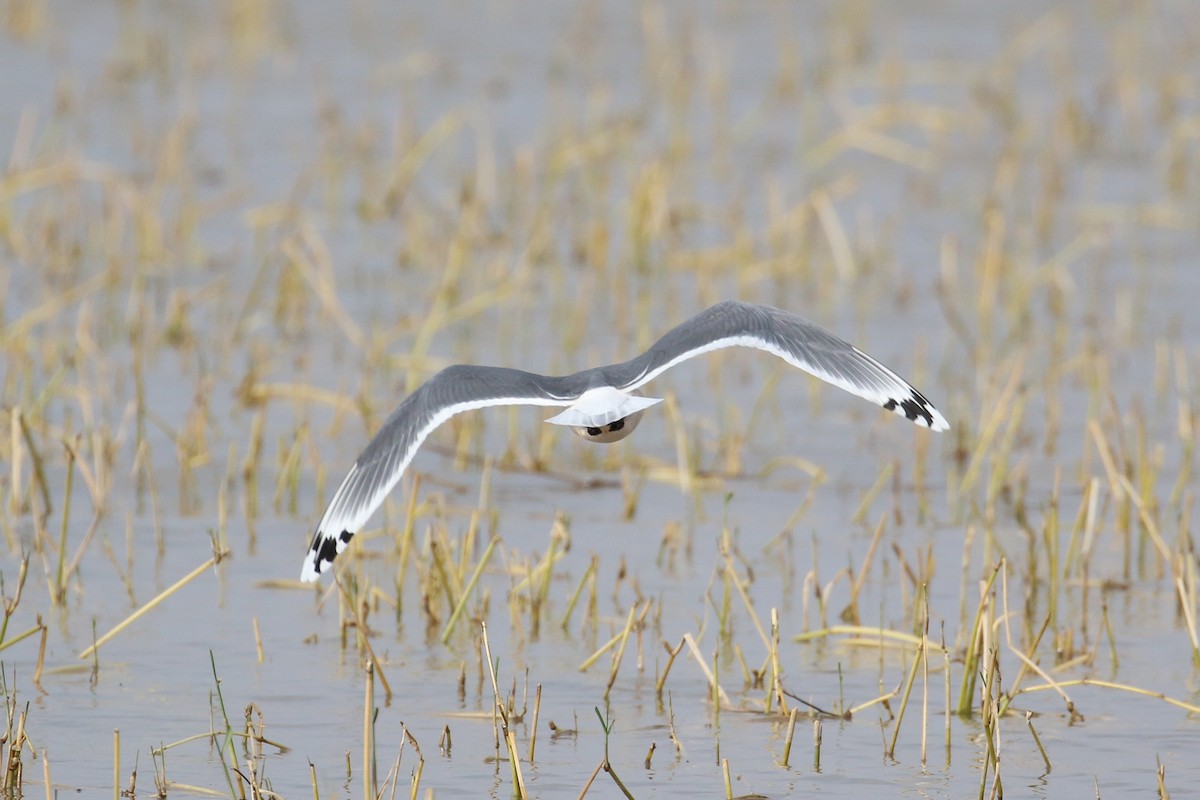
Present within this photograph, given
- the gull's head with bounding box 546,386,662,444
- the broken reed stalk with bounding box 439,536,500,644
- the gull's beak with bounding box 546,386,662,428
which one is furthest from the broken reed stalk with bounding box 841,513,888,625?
the gull's beak with bounding box 546,386,662,428

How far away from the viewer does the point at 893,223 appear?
1295 centimetres

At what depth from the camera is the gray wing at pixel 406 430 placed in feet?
18.5

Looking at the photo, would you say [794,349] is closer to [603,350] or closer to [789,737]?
[789,737]

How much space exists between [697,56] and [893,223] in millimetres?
4861

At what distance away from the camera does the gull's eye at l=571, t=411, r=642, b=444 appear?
5.79 metres

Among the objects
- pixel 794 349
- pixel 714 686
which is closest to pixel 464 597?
pixel 714 686

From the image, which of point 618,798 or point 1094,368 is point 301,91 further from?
point 618,798

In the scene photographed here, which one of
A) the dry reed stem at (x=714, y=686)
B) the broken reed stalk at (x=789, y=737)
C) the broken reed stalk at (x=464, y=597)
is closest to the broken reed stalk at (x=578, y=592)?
the broken reed stalk at (x=464, y=597)

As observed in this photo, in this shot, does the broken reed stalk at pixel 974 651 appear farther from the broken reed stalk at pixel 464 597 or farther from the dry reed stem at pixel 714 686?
the broken reed stalk at pixel 464 597

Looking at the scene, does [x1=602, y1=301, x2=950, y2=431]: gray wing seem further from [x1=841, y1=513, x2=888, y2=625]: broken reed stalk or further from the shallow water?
Answer: [x1=841, y1=513, x2=888, y2=625]: broken reed stalk

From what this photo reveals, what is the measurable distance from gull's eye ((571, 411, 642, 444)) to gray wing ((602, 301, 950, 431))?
0.48ft

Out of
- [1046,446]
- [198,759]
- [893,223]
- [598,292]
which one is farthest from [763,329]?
[893,223]

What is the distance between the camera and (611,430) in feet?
19.1

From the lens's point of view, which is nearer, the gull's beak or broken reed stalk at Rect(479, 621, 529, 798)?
broken reed stalk at Rect(479, 621, 529, 798)
